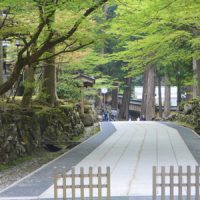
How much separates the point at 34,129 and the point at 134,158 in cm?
465

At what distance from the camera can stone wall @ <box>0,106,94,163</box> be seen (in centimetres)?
1360

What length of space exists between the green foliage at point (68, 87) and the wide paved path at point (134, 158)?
5400 mm

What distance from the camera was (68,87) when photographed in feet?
79.2

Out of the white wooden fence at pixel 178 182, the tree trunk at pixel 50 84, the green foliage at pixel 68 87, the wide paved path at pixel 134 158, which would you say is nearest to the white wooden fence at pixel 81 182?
the white wooden fence at pixel 178 182

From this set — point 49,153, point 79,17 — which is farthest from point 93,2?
point 49,153

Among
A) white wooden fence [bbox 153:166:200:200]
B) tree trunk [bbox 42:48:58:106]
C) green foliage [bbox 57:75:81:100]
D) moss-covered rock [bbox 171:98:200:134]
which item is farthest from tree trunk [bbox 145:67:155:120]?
white wooden fence [bbox 153:166:200:200]

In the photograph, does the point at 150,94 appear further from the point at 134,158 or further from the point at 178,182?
the point at 178,182

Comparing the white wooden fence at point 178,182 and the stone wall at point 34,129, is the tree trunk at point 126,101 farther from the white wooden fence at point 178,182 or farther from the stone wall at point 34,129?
the white wooden fence at point 178,182

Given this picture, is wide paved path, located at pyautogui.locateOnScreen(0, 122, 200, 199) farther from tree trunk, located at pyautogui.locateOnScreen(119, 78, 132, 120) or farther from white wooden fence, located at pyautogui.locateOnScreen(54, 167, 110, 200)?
tree trunk, located at pyautogui.locateOnScreen(119, 78, 132, 120)

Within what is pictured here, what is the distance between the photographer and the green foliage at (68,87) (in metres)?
24.2

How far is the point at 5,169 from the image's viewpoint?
1244 centimetres

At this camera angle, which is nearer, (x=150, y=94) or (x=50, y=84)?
(x=50, y=84)

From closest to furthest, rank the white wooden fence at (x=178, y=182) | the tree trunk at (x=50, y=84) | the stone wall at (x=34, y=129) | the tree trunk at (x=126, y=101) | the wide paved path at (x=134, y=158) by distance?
the white wooden fence at (x=178, y=182), the wide paved path at (x=134, y=158), the stone wall at (x=34, y=129), the tree trunk at (x=50, y=84), the tree trunk at (x=126, y=101)

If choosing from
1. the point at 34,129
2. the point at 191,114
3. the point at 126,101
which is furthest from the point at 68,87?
the point at 126,101
